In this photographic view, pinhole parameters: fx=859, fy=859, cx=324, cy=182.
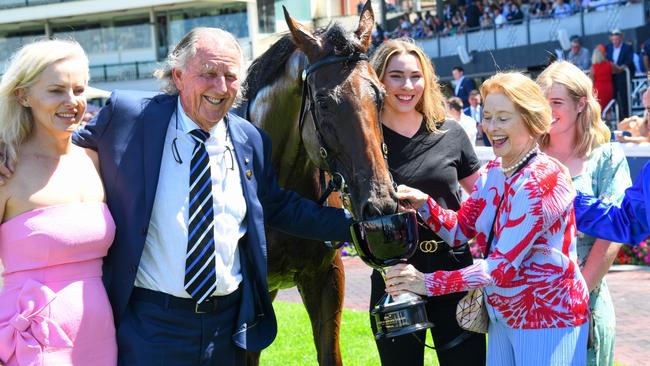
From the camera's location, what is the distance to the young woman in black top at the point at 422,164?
13.0ft

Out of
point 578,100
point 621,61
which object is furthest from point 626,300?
point 621,61

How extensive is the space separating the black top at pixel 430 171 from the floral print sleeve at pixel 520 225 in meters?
0.71

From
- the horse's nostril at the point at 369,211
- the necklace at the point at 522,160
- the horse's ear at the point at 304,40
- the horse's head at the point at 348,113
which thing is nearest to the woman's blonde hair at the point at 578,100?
the necklace at the point at 522,160

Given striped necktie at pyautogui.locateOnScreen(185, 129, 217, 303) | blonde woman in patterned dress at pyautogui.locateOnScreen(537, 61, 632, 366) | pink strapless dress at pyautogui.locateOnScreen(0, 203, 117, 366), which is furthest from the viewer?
blonde woman in patterned dress at pyautogui.locateOnScreen(537, 61, 632, 366)

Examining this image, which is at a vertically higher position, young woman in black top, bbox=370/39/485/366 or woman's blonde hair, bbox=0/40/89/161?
woman's blonde hair, bbox=0/40/89/161

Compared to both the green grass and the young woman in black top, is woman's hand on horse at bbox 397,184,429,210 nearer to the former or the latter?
the young woman in black top

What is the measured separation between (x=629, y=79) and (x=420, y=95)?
13.4m

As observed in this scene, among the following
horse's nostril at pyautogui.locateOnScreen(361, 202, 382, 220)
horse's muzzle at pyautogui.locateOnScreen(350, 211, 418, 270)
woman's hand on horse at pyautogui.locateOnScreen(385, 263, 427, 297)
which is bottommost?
woman's hand on horse at pyautogui.locateOnScreen(385, 263, 427, 297)

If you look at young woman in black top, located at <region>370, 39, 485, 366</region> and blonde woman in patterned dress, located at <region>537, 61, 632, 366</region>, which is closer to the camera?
blonde woman in patterned dress, located at <region>537, 61, 632, 366</region>

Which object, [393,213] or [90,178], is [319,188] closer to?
[393,213]

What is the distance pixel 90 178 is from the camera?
3191 millimetres

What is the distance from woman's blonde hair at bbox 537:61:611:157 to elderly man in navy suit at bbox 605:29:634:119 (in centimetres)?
1296

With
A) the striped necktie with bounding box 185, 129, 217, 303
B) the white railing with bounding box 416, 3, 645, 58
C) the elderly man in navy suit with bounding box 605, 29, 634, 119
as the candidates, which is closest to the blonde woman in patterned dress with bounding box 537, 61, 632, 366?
the striped necktie with bounding box 185, 129, 217, 303

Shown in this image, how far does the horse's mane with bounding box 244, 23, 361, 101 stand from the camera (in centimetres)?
364
